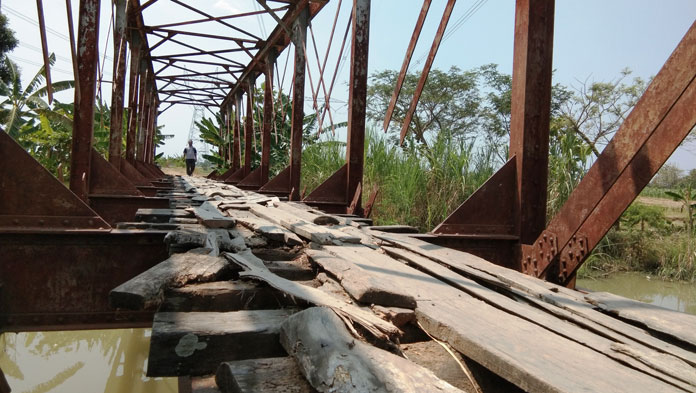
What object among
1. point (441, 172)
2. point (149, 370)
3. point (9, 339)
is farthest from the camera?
point (441, 172)

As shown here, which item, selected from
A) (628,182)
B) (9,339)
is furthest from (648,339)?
(9,339)

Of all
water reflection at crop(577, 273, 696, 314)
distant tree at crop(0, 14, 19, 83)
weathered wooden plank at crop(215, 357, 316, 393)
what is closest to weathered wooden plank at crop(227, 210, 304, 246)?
weathered wooden plank at crop(215, 357, 316, 393)

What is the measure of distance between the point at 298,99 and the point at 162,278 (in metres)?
7.68

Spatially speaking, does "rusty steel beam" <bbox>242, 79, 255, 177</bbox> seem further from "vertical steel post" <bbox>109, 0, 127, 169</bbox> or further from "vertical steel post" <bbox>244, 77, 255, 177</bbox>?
"vertical steel post" <bbox>109, 0, 127, 169</bbox>

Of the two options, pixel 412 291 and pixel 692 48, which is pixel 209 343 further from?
pixel 692 48

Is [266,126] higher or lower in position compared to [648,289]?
higher

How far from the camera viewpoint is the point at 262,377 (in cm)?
114

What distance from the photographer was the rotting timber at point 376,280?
1.23 m

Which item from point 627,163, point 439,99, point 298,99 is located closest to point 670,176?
point 439,99

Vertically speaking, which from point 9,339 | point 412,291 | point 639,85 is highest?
point 639,85

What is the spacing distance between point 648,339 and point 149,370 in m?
1.49

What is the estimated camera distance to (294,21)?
9984mm

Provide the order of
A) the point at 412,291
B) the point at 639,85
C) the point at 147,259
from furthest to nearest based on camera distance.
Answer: the point at 639,85 < the point at 147,259 < the point at 412,291

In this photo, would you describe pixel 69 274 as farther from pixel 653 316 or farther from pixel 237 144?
pixel 237 144
